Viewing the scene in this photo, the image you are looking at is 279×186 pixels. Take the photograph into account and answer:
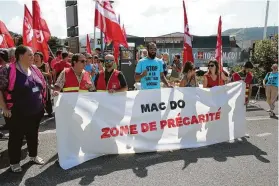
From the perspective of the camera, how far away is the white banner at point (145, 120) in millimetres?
4211

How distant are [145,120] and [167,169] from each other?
98 cm

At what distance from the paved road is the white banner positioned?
0.19m

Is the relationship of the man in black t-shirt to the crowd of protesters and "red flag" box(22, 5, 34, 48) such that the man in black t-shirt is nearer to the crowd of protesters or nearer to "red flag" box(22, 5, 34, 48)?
the crowd of protesters

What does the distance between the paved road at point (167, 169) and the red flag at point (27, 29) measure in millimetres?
2627

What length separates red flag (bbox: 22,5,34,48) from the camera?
685 cm

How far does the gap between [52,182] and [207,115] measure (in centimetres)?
303

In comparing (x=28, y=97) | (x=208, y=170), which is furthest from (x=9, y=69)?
(x=208, y=170)

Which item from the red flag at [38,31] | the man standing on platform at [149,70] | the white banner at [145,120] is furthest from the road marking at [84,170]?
the red flag at [38,31]

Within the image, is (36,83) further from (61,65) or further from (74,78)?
(61,65)

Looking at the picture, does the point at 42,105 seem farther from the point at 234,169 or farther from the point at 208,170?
the point at 234,169

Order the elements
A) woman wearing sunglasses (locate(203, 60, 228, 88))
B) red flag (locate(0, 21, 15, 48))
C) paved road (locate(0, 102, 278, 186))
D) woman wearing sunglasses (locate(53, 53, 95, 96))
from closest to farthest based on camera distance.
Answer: paved road (locate(0, 102, 278, 186)) → woman wearing sunglasses (locate(53, 53, 95, 96)) → woman wearing sunglasses (locate(203, 60, 228, 88)) → red flag (locate(0, 21, 15, 48))

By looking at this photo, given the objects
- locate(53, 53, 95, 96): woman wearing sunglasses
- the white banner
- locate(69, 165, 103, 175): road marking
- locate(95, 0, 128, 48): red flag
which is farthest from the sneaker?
locate(95, 0, 128, 48): red flag

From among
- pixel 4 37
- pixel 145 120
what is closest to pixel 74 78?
pixel 145 120

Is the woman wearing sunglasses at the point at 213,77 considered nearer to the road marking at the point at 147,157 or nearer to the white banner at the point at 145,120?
the white banner at the point at 145,120
